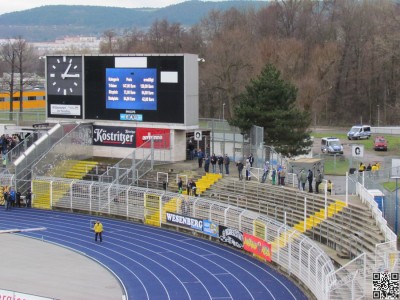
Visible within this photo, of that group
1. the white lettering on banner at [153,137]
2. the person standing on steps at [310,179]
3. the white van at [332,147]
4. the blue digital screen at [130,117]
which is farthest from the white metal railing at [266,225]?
the white van at [332,147]

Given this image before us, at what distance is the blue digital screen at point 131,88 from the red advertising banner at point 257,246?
1516 centimetres

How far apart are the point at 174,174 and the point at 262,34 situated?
214 feet

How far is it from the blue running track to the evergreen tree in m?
12.2

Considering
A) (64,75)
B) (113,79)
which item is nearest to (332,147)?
(113,79)

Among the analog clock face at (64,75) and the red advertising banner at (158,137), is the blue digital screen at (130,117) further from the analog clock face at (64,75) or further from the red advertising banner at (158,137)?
the analog clock face at (64,75)

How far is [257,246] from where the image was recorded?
1158 inches

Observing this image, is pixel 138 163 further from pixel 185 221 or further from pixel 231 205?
pixel 231 205

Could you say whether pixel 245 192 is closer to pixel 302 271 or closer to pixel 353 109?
pixel 302 271

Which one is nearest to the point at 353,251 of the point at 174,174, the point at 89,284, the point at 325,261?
the point at 325,261

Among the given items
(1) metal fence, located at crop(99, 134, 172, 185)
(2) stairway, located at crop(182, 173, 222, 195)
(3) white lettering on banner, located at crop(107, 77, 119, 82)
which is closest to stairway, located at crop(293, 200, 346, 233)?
(2) stairway, located at crop(182, 173, 222, 195)

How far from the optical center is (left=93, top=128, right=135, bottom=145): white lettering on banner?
45.0 metres

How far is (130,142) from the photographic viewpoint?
1770 inches

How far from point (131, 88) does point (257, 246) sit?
17.6 m

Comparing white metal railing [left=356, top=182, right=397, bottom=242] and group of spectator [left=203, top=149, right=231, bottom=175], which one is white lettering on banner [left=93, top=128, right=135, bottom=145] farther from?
white metal railing [left=356, top=182, right=397, bottom=242]
